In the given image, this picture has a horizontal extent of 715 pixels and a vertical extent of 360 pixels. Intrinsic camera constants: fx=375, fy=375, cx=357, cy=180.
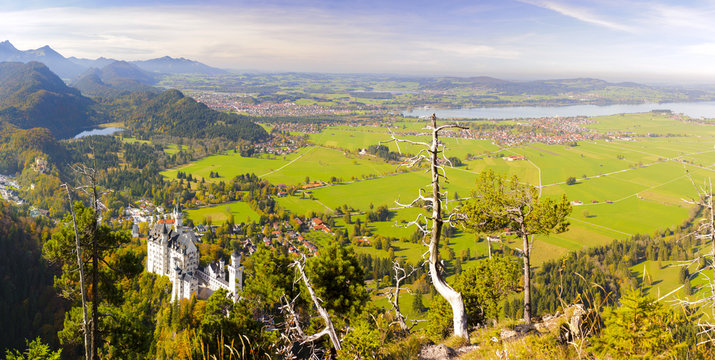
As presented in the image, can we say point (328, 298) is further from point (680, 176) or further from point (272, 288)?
point (680, 176)

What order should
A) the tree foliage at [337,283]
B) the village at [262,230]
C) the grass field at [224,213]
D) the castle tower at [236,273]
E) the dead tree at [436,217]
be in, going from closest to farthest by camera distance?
the dead tree at [436,217] < the tree foliage at [337,283] < the castle tower at [236,273] < the village at [262,230] < the grass field at [224,213]

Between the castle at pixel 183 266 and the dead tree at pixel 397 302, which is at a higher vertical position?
the dead tree at pixel 397 302

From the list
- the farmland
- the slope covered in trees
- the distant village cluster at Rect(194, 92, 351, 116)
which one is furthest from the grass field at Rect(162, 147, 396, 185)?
the distant village cluster at Rect(194, 92, 351, 116)

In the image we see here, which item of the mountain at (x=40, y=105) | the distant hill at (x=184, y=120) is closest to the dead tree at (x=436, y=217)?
the distant hill at (x=184, y=120)

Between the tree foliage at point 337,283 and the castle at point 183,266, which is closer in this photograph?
the tree foliage at point 337,283

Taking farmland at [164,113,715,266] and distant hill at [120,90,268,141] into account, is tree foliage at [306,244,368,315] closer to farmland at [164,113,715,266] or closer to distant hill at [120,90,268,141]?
farmland at [164,113,715,266]

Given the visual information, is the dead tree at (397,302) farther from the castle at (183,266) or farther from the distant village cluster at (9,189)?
the distant village cluster at (9,189)

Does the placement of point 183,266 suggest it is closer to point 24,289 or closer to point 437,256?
point 24,289

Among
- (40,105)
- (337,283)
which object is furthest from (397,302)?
(40,105)

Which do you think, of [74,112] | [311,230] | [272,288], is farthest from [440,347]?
[74,112]
